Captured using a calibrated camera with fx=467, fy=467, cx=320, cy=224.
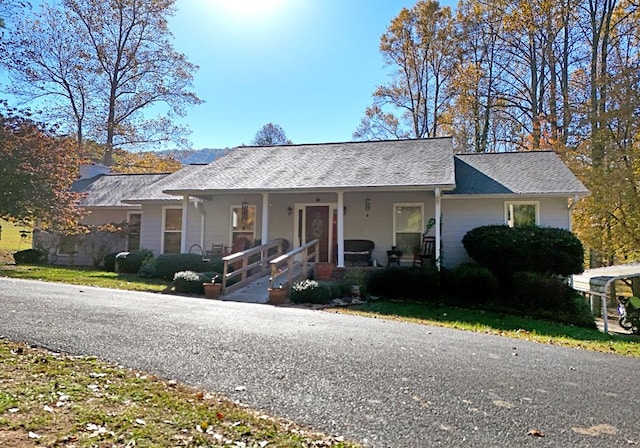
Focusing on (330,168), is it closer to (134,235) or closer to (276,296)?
(276,296)

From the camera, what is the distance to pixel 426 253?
48.0 ft

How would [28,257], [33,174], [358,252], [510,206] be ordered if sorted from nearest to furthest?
[33,174] → [510,206] → [358,252] → [28,257]

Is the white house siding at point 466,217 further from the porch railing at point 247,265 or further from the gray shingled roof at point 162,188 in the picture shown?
the gray shingled roof at point 162,188

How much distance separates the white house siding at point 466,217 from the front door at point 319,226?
13.0ft

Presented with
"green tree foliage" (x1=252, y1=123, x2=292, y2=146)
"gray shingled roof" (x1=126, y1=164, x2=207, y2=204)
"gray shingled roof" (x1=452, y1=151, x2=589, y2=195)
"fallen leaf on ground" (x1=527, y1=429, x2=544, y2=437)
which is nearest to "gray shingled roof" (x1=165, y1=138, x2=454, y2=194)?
"gray shingled roof" (x1=126, y1=164, x2=207, y2=204)

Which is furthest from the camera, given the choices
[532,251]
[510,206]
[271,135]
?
[271,135]

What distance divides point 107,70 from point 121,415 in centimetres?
2921

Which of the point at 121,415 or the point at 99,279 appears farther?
the point at 99,279

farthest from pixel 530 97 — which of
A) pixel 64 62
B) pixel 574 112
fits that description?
pixel 64 62

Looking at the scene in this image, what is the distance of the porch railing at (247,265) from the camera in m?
12.3

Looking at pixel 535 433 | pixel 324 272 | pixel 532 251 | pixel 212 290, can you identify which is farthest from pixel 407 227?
pixel 535 433

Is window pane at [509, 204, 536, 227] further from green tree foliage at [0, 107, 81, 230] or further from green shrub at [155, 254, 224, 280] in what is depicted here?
green tree foliage at [0, 107, 81, 230]

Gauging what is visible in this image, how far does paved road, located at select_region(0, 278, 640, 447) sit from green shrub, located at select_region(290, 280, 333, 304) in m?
2.63

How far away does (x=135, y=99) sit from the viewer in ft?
94.7
